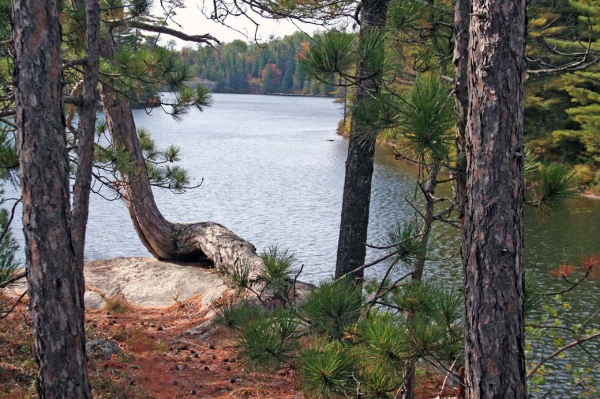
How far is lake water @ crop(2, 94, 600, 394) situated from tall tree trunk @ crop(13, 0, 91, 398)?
6.91 m

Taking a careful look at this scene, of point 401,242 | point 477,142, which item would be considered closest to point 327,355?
point 401,242

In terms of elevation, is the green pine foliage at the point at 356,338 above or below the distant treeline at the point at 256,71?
below

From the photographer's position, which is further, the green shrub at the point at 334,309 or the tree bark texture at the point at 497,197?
the green shrub at the point at 334,309

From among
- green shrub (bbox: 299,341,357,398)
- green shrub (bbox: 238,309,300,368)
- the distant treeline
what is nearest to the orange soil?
green shrub (bbox: 238,309,300,368)

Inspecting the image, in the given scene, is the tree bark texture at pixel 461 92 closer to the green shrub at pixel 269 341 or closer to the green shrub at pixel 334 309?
the green shrub at pixel 334 309

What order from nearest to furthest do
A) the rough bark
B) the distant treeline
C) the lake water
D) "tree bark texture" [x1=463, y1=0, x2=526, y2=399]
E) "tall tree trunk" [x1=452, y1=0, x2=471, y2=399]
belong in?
"tree bark texture" [x1=463, y1=0, x2=526, y2=399] → "tall tree trunk" [x1=452, y1=0, x2=471, y2=399] → the rough bark → the lake water → the distant treeline

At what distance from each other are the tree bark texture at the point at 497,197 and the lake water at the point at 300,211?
21.9 feet

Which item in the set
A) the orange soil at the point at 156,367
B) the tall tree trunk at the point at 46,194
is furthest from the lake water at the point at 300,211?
the tall tree trunk at the point at 46,194

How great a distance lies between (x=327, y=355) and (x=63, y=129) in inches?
65.5

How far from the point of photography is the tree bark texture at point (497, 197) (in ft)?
8.25

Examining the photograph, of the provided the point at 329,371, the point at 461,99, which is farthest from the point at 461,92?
the point at 329,371

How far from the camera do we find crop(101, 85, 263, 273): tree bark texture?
747 cm

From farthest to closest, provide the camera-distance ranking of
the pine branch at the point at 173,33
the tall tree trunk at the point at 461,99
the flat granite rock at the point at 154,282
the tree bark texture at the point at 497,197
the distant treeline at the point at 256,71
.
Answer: the distant treeline at the point at 256,71, the flat granite rock at the point at 154,282, the pine branch at the point at 173,33, the tall tree trunk at the point at 461,99, the tree bark texture at the point at 497,197

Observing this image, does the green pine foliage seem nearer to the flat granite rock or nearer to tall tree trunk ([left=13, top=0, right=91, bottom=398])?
tall tree trunk ([left=13, top=0, right=91, bottom=398])
